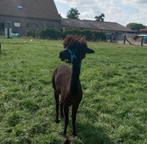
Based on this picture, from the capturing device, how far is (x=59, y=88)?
6688 mm

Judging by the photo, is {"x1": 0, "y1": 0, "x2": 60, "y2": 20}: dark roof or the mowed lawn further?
{"x1": 0, "y1": 0, "x2": 60, "y2": 20}: dark roof

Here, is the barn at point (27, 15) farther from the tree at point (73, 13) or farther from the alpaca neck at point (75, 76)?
the alpaca neck at point (75, 76)

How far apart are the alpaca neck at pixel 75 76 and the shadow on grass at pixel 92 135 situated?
89 centimetres

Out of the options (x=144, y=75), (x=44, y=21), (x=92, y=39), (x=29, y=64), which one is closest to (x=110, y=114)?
(x=144, y=75)

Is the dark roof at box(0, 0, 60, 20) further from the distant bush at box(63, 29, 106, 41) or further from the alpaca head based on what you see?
the alpaca head

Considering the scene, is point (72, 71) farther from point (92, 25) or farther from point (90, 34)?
point (92, 25)

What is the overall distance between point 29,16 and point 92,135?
191 feet

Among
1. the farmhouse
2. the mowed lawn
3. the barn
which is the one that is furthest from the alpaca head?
the barn

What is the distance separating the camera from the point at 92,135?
6301mm

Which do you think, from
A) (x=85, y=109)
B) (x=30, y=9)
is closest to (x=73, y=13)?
(x=30, y=9)

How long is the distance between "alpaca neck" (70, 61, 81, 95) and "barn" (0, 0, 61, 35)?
54006mm

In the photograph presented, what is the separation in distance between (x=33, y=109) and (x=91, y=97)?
1.83 metres

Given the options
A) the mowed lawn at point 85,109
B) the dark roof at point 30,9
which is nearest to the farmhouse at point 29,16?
the dark roof at point 30,9

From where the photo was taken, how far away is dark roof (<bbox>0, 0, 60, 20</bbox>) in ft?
199
